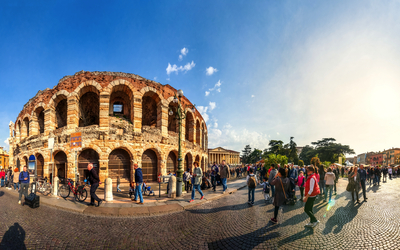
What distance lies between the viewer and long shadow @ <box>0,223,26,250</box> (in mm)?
3756

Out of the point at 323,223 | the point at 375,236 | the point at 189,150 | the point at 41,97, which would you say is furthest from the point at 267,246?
the point at 41,97

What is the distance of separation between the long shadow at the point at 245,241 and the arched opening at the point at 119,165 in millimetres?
11384

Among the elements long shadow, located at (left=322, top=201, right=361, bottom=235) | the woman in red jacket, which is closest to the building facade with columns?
long shadow, located at (left=322, top=201, right=361, bottom=235)

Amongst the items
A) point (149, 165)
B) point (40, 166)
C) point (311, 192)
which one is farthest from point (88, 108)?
point (311, 192)

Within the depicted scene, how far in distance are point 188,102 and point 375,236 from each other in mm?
16783

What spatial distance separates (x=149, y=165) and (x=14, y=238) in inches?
403

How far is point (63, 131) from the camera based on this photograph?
13.3 meters

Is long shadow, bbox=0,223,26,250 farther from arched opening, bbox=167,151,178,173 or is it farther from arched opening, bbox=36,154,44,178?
arched opening, bbox=36,154,44,178

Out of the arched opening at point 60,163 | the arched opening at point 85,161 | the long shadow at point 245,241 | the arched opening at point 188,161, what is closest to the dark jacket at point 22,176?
the arched opening at point 85,161

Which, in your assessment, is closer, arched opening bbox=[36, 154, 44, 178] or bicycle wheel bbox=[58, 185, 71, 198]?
bicycle wheel bbox=[58, 185, 71, 198]

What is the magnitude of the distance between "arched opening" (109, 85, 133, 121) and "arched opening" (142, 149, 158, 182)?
427 cm

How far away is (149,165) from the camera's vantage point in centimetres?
1430

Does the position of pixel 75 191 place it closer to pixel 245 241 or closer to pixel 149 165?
pixel 149 165

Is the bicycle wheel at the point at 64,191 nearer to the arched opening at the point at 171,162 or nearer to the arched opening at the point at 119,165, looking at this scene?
the arched opening at the point at 119,165
